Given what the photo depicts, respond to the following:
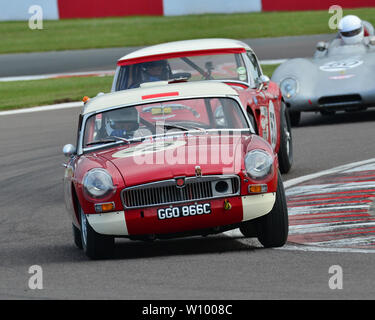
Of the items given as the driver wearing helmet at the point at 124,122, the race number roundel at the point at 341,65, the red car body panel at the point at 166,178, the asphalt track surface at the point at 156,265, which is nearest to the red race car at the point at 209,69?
the asphalt track surface at the point at 156,265

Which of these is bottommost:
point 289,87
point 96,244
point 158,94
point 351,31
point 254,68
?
point 289,87

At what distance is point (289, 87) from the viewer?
571 inches

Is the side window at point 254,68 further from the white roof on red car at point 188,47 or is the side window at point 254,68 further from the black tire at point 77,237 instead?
the black tire at point 77,237

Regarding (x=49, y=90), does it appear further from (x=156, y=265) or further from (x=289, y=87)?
(x=156, y=265)

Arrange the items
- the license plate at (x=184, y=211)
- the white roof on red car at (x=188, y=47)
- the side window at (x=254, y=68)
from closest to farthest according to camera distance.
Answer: the license plate at (x=184, y=211), the side window at (x=254, y=68), the white roof on red car at (x=188, y=47)

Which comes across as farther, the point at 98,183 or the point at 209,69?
the point at 209,69

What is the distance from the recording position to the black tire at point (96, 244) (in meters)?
7.13

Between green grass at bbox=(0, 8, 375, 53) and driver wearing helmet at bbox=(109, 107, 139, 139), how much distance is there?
2179cm

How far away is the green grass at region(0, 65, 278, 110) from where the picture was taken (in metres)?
20.4

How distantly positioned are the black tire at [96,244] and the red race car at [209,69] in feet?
12.8

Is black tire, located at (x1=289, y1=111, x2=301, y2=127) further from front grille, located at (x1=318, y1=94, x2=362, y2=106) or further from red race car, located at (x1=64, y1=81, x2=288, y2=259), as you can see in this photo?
red race car, located at (x1=64, y1=81, x2=288, y2=259)

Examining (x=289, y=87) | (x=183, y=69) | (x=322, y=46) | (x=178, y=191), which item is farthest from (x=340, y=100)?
(x=178, y=191)

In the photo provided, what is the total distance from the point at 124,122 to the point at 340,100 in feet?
21.8
